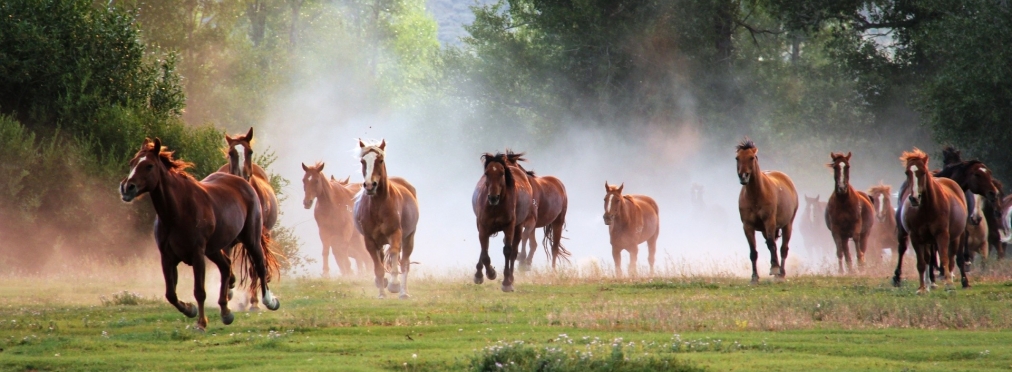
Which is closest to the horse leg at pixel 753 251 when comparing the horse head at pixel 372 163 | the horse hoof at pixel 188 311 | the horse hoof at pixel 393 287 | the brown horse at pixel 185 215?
the horse hoof at pixel 393 287

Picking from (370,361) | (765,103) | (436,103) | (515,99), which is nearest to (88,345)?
(370,361)

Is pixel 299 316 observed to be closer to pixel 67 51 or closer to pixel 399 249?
pixel 399 249

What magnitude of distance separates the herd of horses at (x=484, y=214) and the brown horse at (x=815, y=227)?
611 cm

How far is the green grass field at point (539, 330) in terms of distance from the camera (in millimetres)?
Answer: 10148

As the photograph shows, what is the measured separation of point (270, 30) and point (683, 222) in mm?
29596

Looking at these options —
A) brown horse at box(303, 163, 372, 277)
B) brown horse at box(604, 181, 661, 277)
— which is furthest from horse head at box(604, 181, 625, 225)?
brown horse at box(303, 163, 372, 277)

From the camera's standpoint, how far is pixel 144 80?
96.3ft

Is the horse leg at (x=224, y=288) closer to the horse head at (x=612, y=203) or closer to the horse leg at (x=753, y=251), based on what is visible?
the horse leg at (x=753, y=251)

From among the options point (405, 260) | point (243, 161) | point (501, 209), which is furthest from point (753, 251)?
point (243, 161)

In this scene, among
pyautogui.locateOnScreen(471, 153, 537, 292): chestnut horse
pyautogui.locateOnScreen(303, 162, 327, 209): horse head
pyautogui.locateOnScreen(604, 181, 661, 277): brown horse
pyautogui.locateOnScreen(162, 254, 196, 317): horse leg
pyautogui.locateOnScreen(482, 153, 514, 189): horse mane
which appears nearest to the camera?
pyautogui.locateOnScreen(162, 254, 196, 317): horse leg

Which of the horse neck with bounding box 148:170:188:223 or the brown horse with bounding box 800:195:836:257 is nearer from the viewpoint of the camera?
the horse neck with bounding box 148:170:188:223

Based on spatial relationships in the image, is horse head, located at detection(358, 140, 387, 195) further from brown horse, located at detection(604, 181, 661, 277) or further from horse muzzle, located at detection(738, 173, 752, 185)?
brown horse, located at detection(604, 181, 661, 277)

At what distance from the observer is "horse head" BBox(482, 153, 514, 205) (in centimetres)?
1831

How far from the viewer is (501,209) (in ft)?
62.6
